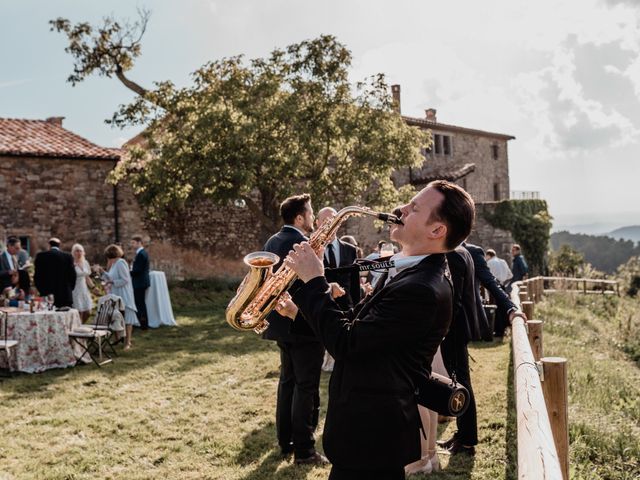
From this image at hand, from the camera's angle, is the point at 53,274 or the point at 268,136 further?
the point at 268,136

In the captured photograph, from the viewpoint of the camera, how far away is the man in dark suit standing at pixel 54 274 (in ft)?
33.8

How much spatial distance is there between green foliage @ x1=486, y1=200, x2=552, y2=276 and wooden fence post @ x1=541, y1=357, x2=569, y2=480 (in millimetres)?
30230

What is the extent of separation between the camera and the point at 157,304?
13.4m

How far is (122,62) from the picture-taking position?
68.6 ft

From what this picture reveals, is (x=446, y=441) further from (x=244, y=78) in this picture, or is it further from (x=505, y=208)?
(x=505, y=208)

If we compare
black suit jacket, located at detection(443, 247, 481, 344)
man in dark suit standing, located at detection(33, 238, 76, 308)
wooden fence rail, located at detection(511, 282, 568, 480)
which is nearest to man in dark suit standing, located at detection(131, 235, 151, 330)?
man in dark suit standing, located at detection(33, 238, 76, 308)

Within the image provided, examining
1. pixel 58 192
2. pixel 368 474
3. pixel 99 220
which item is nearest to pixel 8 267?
pixel 58 192

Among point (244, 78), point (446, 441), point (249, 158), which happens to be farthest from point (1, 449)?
point (244, 78)

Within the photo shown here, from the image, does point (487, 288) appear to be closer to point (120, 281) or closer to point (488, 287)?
point (488, 287)

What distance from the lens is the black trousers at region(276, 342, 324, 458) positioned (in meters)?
4.65

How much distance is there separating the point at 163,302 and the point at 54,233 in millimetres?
8077

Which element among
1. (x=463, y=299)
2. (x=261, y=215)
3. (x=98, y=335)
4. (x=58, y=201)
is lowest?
(x=98, y=335)

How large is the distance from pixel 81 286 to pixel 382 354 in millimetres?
10459

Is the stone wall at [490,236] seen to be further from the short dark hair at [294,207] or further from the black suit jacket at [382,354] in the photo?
the black suit jacket at [382,354]
